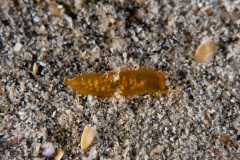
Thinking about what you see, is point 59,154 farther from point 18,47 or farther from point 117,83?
point 18,47

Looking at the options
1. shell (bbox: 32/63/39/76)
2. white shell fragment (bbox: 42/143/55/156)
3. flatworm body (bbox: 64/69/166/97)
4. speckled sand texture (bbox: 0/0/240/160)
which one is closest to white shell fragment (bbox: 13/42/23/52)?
speckled sand texture (bbox: 0/0/240/160)

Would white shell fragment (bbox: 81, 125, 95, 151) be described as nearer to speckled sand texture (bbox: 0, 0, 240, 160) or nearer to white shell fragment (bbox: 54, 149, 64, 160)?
speckled sand texture (bbox: 0, 0, 240, 160)

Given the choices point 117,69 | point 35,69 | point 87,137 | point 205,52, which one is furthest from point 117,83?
point 205,52

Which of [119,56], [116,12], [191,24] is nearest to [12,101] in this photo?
[119,56]

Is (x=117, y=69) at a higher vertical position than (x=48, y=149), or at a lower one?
higher

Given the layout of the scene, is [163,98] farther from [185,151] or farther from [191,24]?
[191,24]

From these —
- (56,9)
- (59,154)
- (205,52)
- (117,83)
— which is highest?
(56,9)
